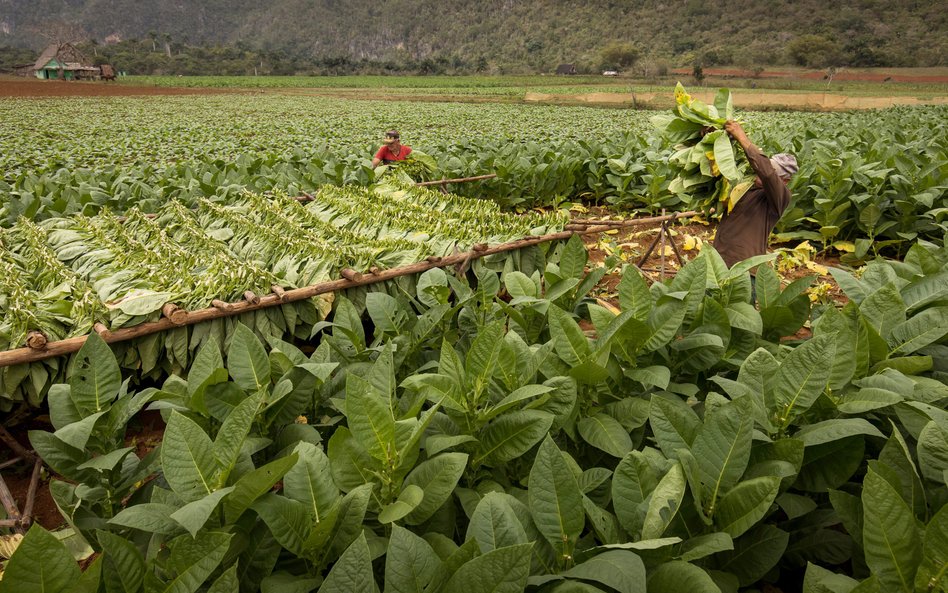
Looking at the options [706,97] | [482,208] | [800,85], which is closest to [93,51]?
[706,97]

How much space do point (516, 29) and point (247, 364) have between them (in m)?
133

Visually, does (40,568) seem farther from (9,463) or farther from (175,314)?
(9,463)

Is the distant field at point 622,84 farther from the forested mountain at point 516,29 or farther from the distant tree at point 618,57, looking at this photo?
the distant tree at point 618,57

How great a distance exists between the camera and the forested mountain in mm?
76875

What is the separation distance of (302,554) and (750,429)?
40.2 inches

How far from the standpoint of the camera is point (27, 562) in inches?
36.5

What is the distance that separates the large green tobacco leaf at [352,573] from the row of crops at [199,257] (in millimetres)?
1528

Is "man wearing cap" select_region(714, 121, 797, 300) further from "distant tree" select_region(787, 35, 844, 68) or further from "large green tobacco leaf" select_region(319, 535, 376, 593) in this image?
"distant tree" select_region(787, 35, 844, 68)

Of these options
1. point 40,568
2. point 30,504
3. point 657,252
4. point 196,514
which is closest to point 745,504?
point 196,514

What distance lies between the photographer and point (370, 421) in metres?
1.27

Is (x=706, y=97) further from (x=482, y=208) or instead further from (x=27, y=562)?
(x=27, y=562)

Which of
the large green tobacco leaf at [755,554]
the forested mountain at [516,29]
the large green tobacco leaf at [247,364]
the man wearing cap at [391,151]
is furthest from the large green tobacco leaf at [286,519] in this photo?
the forested mountain at [516,29]

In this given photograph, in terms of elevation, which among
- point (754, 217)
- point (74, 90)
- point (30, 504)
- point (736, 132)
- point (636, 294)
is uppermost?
point (74, 90)

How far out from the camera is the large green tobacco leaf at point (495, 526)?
3.55 ft
